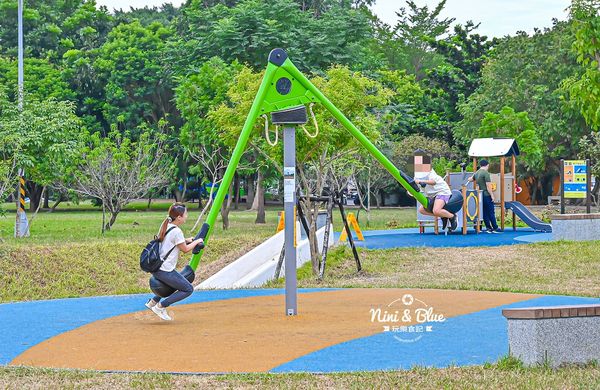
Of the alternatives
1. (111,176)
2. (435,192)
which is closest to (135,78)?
(111,176)

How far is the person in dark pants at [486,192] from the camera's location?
2714 cm

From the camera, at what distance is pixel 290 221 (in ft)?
39.2

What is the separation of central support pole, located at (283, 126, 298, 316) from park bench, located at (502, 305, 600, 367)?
13.1 ft

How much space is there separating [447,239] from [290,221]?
540 inches

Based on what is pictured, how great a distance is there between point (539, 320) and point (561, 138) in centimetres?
4057

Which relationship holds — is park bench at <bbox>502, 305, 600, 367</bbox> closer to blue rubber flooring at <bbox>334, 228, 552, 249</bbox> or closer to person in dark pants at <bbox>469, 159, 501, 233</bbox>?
blue rubber flooring at <bbox>334, 228, 552, 249</bbox>

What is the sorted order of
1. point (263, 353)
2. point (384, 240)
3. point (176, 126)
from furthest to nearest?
point (176, 126) → point (384, 240) → point (263, 353)

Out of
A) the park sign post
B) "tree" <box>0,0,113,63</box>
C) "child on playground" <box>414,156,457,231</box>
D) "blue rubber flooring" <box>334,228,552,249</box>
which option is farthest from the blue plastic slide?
"tree" <box>0,0,113,63</box>

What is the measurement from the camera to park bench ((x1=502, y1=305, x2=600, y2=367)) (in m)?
8.00

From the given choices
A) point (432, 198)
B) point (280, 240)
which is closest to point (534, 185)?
point (280, 240)

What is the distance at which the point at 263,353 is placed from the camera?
29.9 ft

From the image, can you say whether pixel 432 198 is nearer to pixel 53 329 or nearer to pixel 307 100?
pixel 307 100

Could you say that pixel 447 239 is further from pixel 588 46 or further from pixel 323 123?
pixel 588 46

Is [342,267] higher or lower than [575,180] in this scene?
lower
